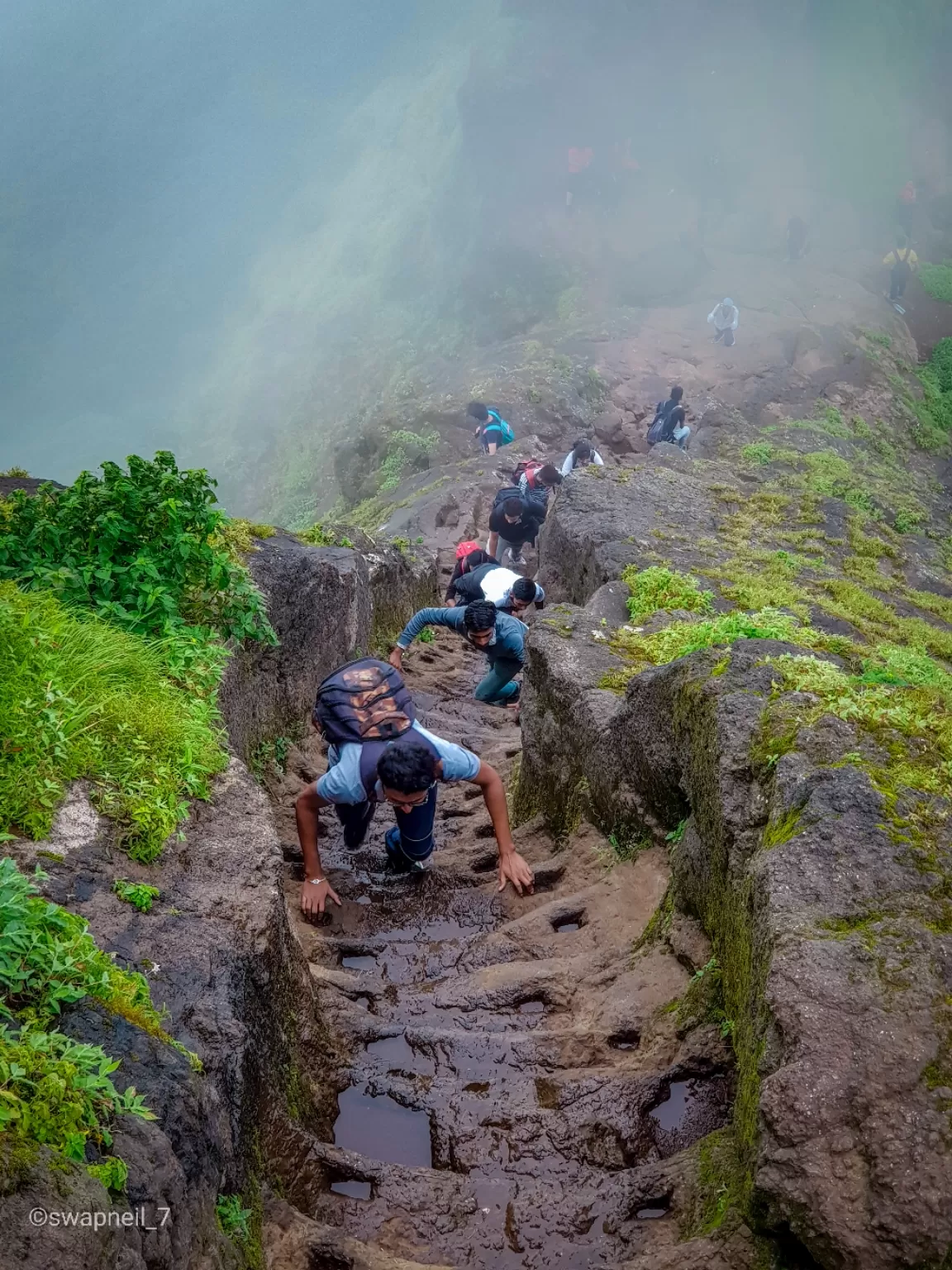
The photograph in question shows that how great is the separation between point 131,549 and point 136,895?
120 inches

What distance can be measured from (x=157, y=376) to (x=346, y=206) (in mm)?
24295

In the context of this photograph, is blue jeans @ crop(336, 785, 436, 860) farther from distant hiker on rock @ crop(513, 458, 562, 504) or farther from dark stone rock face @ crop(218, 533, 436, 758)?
distant hiker on rock @ crop(513, 458, 562, 504)

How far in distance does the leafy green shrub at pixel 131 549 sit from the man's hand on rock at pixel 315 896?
188 centimetres

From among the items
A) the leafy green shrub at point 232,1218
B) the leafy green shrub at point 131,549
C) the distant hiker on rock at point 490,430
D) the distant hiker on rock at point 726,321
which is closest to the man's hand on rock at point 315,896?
the leafy green shrub at point 131,549

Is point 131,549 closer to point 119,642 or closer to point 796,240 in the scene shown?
point 119,642

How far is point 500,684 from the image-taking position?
32.9ft

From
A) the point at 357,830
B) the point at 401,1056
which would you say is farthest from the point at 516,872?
the point at 401,1056

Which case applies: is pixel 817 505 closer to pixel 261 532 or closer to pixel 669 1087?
pixel 261 532

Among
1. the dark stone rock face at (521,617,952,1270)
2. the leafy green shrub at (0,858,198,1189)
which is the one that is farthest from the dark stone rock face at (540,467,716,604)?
the leafy green shrub at (0,858,198,1189)

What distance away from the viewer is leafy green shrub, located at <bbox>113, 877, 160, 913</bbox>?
3.82 meters

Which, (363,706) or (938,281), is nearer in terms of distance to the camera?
(363,706)

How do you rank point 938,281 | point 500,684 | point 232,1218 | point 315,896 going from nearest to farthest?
point 232,1218 < point 315,896 < point 500,684 < point 938,281

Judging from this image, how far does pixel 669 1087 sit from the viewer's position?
3.90 metres

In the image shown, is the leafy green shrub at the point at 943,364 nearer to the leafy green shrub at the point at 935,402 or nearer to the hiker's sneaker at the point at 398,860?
the leafy green shrub at the point at 935,402
